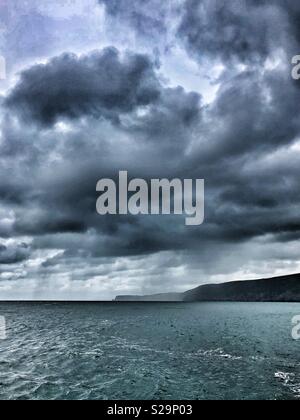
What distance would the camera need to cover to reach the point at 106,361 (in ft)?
132

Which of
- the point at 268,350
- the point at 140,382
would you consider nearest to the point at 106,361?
the point at 140,382

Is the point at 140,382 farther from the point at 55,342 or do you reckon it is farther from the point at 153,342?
the point at 55,342

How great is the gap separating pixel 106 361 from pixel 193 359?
37.8 ft
